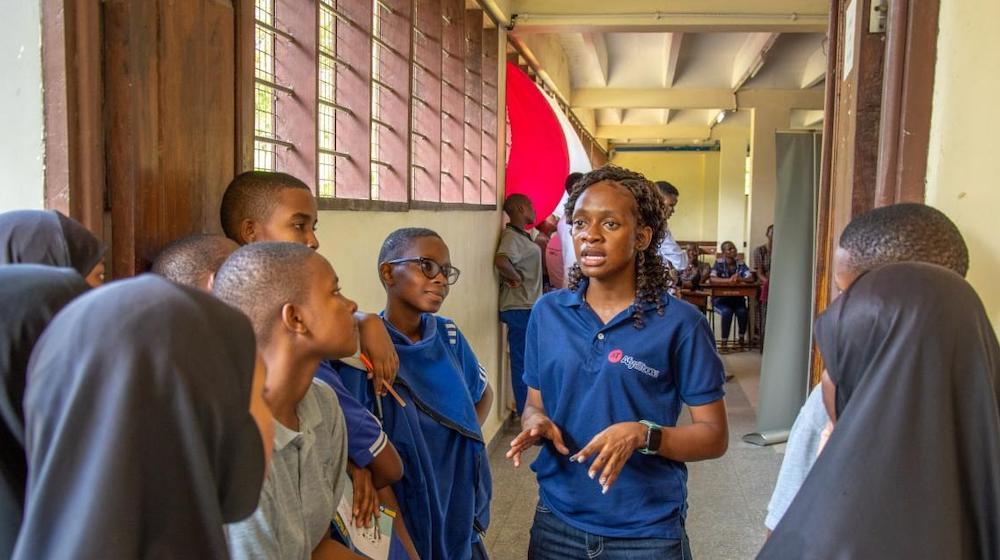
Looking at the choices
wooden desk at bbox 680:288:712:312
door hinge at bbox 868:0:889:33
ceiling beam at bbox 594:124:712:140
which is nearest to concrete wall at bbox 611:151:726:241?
ceiling beam at bbox 594:124:712:140

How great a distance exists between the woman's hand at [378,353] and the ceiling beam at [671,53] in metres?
6.84

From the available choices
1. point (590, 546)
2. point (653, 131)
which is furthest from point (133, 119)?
point (653, 131)

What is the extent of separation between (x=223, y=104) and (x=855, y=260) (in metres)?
1.38

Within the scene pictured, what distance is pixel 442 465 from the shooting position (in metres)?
2.14

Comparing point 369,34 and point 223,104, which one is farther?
point 369,34

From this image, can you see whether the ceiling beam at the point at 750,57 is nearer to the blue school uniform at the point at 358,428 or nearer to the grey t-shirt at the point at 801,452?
the grey t-shirt at the point at 801,452

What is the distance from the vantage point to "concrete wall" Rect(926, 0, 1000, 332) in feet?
5.74

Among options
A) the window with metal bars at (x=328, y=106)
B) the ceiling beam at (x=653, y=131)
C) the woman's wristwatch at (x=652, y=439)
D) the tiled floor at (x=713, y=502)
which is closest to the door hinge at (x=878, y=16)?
the woman's wristwatch at (x=652, y=439)

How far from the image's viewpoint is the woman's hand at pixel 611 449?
1592mm

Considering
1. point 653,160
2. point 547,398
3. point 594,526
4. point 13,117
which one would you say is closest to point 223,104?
point 13,117

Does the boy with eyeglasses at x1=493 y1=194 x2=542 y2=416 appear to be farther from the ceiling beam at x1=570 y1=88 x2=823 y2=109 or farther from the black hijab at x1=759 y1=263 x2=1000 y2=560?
the ceiling beam at x1=570 y1=88 x2=823 y2=109

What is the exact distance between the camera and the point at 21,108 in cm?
153

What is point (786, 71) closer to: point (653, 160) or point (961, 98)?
point (961, 98)

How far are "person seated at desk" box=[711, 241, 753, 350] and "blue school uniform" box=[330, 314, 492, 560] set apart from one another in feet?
23.1
